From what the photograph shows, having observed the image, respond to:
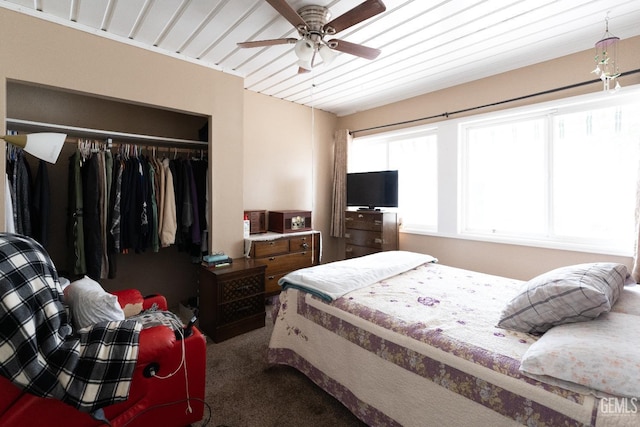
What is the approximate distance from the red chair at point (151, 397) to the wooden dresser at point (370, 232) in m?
2.41

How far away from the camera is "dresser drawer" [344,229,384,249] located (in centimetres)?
353

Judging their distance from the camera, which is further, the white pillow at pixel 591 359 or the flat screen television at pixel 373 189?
the flat screen television at pixel 373 189

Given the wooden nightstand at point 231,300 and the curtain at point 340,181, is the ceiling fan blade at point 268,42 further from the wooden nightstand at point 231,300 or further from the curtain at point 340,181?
the curtain at point 340,181

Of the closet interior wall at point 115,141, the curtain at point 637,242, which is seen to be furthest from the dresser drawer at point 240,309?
the curtain at point 637,242

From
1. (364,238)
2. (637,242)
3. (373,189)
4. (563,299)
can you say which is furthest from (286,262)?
(637,242)

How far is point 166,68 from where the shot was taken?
8.36ft

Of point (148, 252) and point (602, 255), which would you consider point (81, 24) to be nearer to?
point (148, 252)

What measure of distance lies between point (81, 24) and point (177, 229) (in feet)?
5.73

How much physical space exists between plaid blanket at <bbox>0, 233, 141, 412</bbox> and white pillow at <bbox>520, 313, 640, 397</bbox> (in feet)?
5.10

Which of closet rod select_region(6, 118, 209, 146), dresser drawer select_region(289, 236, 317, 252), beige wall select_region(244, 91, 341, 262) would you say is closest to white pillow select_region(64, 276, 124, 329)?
closet rod select_region(6, 118, 209, 146)

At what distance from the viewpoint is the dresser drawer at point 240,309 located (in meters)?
2.52

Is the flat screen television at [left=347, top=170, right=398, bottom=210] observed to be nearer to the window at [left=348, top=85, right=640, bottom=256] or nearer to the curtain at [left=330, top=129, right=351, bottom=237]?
the curtain at [left=330, top=129, right=351, bottom=237]

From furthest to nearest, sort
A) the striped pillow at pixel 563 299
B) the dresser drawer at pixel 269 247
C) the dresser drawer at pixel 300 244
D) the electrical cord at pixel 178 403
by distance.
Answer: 1. the dresser drawer at pixel 300 244
2. the dresser drawer at pixel 269 247
3. the electrical cord at pixel 178 403
4. the striped pillow at pixel 563 299

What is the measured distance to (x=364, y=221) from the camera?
12.0 feet
